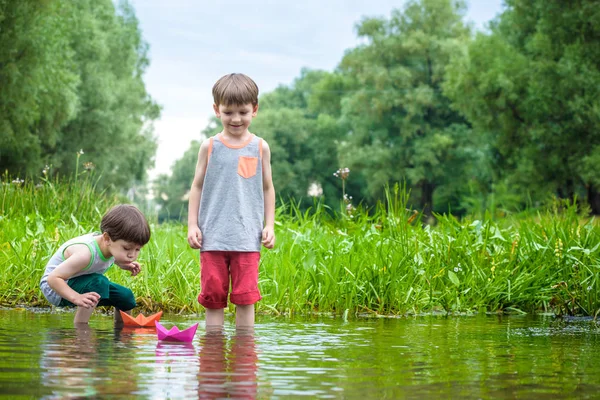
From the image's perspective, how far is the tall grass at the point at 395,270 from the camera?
6836 millimetres

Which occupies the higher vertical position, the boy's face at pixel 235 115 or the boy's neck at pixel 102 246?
the boy's face at pixel 235 115

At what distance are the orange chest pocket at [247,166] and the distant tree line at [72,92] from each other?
1373 centimetres

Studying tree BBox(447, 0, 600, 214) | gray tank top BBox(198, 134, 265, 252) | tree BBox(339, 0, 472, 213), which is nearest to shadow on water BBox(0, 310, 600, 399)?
gray tank top BBox(198, 134, 265, 252)

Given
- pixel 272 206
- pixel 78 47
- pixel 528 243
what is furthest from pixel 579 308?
pixel 78 47

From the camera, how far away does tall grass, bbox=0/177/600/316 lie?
684cm

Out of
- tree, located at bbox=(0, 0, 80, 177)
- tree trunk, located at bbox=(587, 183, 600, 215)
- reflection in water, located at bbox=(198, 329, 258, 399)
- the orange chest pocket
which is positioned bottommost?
A: reflection in water, located at bbox=(198, 329, 258, 399)

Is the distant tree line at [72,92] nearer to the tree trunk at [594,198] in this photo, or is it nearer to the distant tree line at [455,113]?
the distant tree line at [455,113]

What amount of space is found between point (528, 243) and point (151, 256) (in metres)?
3.42

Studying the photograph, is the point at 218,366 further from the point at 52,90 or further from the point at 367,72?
the point at 367,72

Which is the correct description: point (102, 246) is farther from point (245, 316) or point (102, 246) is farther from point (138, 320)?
point (245, 316)

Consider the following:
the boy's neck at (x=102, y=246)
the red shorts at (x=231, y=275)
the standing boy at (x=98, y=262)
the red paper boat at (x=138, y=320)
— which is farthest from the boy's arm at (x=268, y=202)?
the boy's neck at (x=102, y=246)

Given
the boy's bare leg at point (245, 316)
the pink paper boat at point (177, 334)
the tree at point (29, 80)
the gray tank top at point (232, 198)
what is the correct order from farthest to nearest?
the tree at point (29, 80), the boy's bare leg at point (245, 316), the gray tank top at point (232, 198), the pink paper boat at point (177, 334)

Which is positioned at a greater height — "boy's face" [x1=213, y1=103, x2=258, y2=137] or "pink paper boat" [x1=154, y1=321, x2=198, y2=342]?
"boy's face" [x1=213, y1=103, x2=258, y2=137]

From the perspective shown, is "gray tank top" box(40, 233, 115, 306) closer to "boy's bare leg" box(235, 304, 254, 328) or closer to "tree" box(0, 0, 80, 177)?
"boy's bare leg" box(235, 304, 254, 328)
